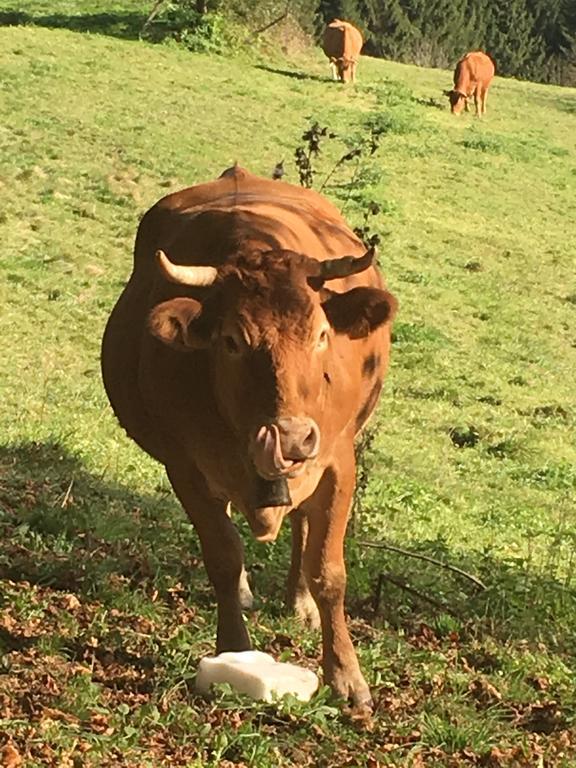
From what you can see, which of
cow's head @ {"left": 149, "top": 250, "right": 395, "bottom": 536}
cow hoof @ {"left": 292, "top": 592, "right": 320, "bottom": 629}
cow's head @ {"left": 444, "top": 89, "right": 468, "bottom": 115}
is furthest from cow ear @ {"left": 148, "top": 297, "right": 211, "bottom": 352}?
cow's head @ {"left": 444, "top": 89, "right": 468, "bottom": 115}

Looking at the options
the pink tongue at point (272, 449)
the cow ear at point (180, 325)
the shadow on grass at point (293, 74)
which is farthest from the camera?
the shadow on grass at point (293, 74)

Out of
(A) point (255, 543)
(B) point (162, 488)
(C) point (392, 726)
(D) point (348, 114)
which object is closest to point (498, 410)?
(B) point (162, 488)

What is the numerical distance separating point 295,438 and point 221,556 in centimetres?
110

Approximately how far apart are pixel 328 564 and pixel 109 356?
5.38 feet

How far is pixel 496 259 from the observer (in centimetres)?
1991

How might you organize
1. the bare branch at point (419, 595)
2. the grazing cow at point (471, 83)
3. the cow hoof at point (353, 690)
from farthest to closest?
the grazing cow at point (471, 83) → the bare branch at point (419, 595) → the cow hoof at point (353, 690)

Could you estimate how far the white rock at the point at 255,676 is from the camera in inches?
190

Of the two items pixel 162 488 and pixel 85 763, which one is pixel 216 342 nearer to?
pixel 85 763

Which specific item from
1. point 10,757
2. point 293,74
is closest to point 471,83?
point 293,74

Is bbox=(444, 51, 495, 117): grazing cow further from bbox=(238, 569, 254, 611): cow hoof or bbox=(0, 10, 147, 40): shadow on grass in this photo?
bbox=(238, 569, 254, 611): cow hoof

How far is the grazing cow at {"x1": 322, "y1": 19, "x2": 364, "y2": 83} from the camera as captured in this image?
3269 cm

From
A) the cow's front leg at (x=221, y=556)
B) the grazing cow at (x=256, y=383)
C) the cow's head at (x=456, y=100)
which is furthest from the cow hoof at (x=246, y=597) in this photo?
the cow's head at (x=456, y=100)

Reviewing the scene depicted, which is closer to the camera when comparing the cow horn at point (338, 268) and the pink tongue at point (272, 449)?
the pink tongue at point (272, 449)

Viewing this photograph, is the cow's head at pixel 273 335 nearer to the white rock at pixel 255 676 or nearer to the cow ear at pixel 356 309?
the cow ear at pixel 356 309
